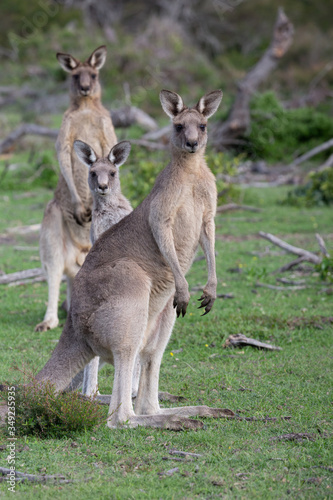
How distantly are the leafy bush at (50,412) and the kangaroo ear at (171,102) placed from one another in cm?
178

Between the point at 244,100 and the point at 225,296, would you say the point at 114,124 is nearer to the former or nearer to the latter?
the point at 244,100

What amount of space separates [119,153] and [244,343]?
1683 mm

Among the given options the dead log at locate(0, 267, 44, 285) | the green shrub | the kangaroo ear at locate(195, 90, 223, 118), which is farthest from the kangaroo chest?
the dead log at locate(0, 267, 44, 285)

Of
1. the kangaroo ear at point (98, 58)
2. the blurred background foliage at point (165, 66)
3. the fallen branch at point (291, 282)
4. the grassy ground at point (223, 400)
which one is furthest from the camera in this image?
the blurred background foliage at point (165, 66)

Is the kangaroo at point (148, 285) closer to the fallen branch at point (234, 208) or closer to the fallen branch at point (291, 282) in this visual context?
the fallen branch at point (291, 282)

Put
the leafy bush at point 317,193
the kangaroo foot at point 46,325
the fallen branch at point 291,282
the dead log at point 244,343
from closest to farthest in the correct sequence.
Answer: the dead log at point 244,343 < the kangaroo foot at point 46,325 < the fallen branch at point 291,282 < the leafy bush at point 317,193

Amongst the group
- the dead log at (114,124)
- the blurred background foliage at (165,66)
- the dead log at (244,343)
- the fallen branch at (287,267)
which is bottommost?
the dead log at (244,343)

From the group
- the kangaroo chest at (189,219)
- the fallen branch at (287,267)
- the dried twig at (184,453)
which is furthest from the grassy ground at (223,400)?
the kangaroo chest at (189,219)

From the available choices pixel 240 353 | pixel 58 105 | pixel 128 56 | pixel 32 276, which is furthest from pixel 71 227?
pixel 128 56

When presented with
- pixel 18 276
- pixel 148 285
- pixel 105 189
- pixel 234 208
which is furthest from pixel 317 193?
pixel 148 285

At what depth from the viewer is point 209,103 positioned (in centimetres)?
406

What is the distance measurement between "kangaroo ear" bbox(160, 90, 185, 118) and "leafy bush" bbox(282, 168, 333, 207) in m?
6.75

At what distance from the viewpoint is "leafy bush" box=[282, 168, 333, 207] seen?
10.4 m

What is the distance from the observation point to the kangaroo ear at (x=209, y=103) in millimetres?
4016
